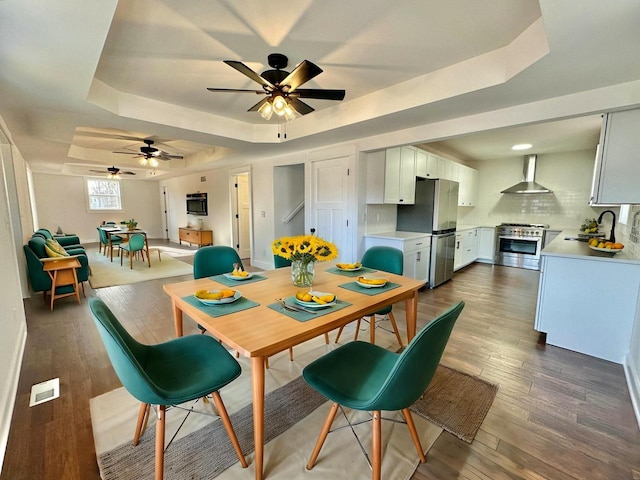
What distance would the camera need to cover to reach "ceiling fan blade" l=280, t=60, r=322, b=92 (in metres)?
1.77

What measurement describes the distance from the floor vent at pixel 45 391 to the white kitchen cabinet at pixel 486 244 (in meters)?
6.91

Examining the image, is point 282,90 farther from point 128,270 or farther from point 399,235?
point 128,270

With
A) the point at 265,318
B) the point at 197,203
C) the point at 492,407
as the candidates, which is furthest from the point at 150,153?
the point at 492,407

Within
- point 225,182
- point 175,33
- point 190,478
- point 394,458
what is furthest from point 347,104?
point 225,182

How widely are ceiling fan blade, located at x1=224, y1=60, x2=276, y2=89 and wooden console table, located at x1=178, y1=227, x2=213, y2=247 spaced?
5.98 meters

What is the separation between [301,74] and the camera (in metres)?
1.89

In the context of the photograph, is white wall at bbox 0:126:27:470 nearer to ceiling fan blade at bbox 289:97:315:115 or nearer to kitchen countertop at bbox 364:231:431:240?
ceiling fan blade at bbox 289:97:315:115

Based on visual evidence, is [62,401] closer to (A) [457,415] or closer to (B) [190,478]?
(B) [190,478]

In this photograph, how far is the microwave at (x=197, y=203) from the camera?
752 centimetres

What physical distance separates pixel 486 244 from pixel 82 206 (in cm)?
1159

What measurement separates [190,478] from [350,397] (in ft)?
2.86

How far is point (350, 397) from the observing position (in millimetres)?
1210

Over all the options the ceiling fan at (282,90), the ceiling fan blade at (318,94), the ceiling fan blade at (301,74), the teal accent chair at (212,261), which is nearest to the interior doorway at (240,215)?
the teal accent chair at (212,261)

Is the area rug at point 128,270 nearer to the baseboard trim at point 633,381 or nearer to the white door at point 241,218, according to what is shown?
the white door at point 241,218
